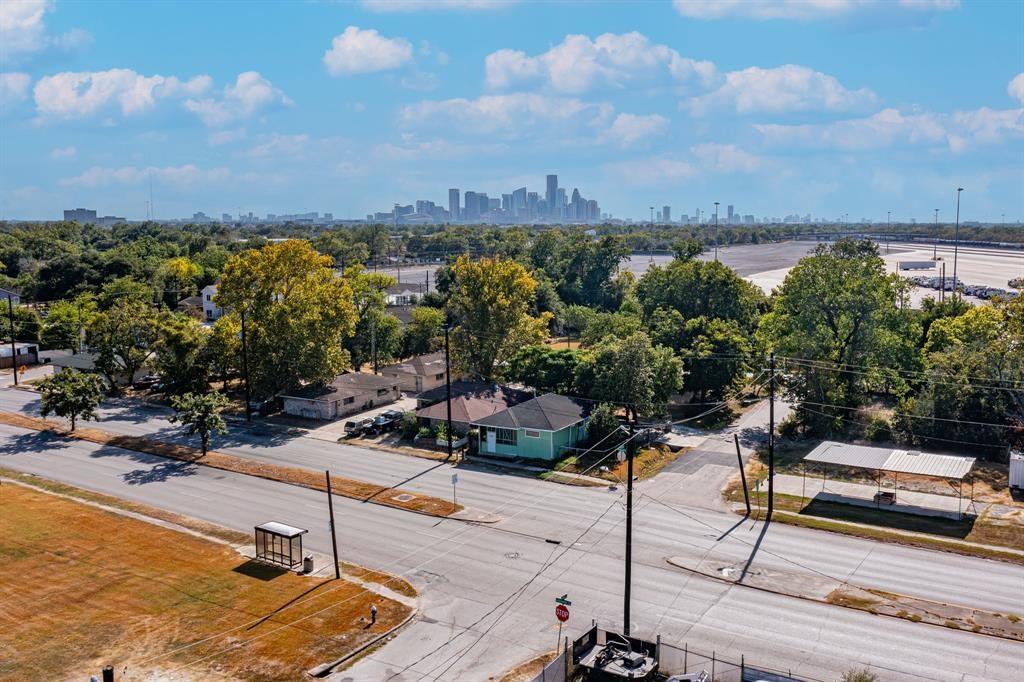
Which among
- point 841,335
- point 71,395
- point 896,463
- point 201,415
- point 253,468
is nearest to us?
point 896,463

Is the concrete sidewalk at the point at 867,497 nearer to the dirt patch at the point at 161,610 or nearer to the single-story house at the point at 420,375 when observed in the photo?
the dirt patch at the point at 161,610

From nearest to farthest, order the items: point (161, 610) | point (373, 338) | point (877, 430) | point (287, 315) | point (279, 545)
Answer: point (161, 610), point (279, 545), point (877, 430), point (287, 315), point (373, 338)

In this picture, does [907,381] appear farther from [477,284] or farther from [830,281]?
[477,284]

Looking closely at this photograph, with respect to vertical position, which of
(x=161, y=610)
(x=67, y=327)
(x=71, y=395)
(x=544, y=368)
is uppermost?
(x=67, y=327)


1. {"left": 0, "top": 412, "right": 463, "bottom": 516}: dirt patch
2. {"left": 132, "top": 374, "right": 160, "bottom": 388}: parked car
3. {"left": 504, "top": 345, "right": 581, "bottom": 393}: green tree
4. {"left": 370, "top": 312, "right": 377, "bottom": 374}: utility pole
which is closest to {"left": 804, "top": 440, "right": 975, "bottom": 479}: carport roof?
{"left": 504, "top": 345, "right": 581, "bottom": 393}: green tree

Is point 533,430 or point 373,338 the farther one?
point 373,338

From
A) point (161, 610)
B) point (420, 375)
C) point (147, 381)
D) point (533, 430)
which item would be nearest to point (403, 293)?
point (147, 381)

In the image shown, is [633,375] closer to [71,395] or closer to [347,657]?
[347,657]
